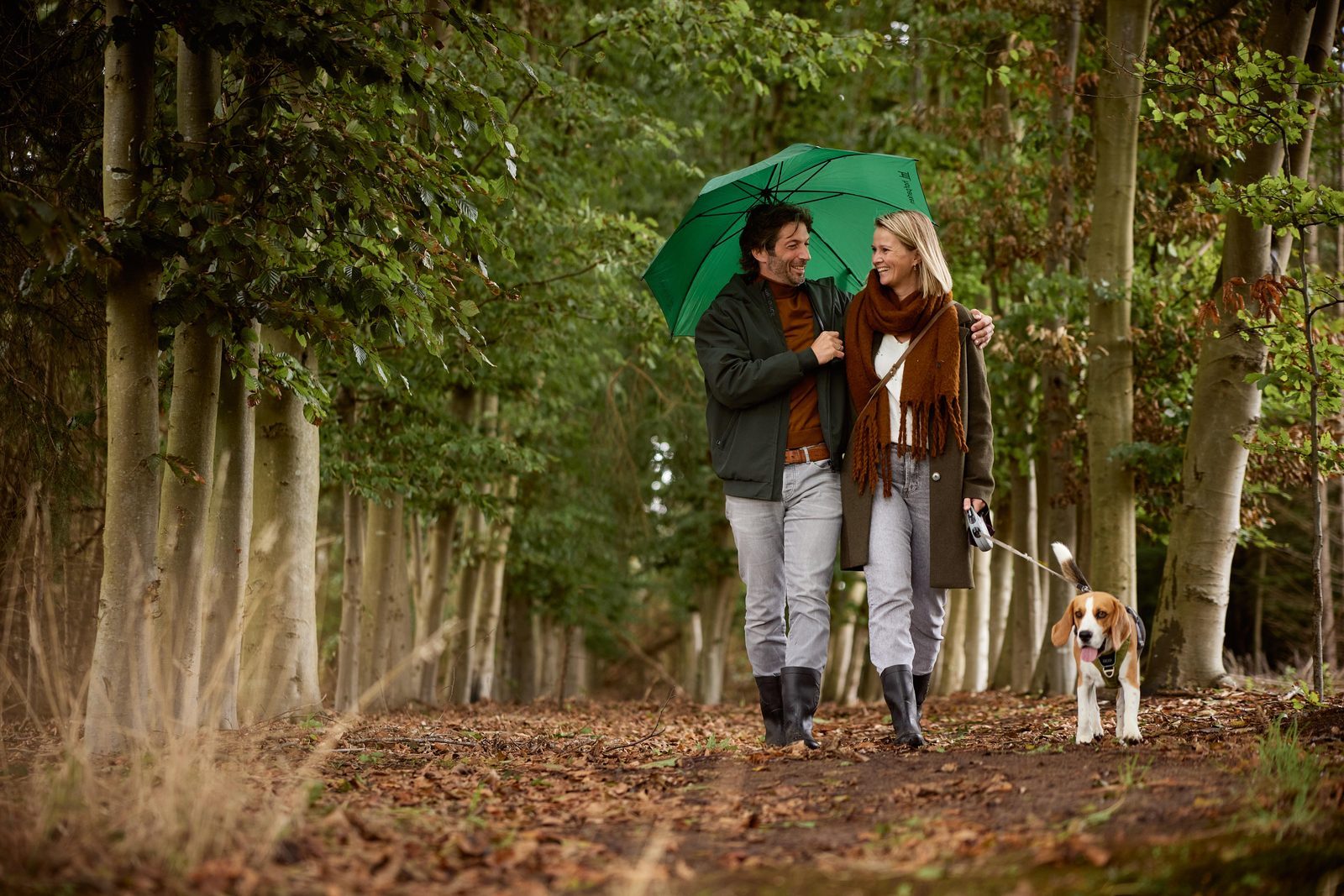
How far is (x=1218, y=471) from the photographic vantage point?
7.75 metres

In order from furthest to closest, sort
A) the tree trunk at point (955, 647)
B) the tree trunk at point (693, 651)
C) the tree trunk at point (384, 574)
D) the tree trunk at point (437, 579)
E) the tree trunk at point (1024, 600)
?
the tree trunk at point (693, 651) → the tree trunk at point (437, 579) → the tree trunk at point (955, 647) → the tree trunk at point (384, 574) → the tree trunk at point (1024, 600)

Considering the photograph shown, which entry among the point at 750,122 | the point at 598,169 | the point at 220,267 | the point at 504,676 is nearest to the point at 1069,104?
the point at 598,169

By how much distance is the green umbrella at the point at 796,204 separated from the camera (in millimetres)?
6051

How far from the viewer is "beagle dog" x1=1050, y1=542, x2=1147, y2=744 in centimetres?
495

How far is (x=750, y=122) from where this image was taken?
17625 mm

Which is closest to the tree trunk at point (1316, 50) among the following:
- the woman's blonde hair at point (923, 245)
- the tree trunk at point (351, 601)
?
the woman's blonde hair at point (923, 245)

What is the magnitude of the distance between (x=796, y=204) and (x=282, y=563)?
4200 millimetres

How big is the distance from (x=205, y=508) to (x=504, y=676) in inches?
779

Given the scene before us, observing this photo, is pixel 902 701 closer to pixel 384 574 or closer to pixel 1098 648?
pixel 1098 648

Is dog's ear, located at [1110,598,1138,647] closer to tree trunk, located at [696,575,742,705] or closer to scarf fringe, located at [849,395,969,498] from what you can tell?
scarf fringe, located at [849,395,969,498]

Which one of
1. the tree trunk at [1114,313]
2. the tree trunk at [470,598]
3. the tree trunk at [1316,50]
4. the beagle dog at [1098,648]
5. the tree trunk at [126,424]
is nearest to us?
the beagle dog at [1098,648]

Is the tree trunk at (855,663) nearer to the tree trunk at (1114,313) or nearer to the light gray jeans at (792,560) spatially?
the tree trunk at (1114,313)

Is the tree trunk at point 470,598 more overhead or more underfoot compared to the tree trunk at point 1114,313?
more underfoot

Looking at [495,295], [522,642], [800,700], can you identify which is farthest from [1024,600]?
[522,642]
